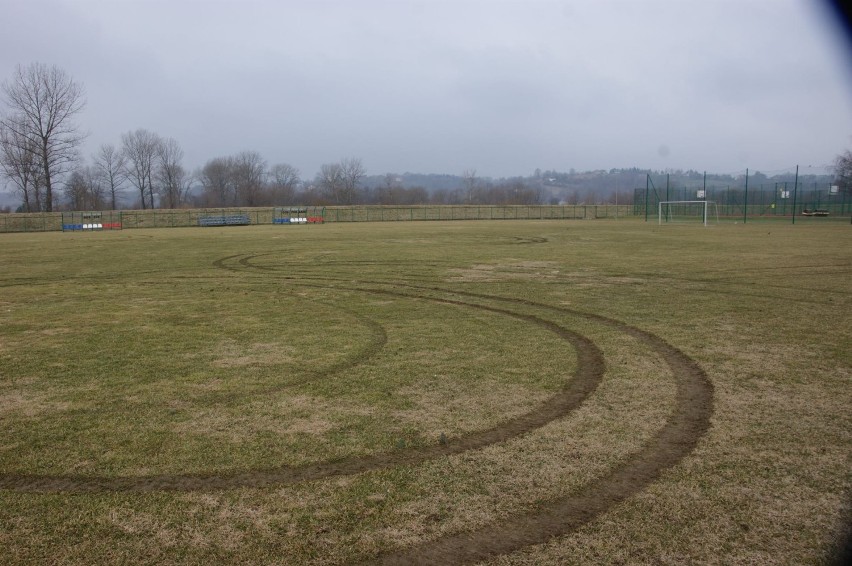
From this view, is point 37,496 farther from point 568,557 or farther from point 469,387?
point 469,387

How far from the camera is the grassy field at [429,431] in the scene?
3.31 metres

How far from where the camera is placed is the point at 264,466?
4.21 meters

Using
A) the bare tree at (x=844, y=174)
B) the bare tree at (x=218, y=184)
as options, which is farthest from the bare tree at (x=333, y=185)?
the bare tree at (x=844, y=174)

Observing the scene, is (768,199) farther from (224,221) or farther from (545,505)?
(545,505)

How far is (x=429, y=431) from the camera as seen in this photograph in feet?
15.8

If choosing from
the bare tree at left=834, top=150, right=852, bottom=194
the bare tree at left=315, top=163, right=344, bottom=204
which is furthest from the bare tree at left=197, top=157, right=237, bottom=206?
the bare tree at left=834, top=150, right=852, bottom=194

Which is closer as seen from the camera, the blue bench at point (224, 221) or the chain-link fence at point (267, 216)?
the chain-link fence at point (267, 216)

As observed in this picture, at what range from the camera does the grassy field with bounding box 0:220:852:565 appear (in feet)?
10.8

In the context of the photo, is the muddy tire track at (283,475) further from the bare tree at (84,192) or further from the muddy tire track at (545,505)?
the bare tree at (84,192)

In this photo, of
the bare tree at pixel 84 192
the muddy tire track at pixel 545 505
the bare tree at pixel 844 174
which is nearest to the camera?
the muddy tire track at pixel 545 505

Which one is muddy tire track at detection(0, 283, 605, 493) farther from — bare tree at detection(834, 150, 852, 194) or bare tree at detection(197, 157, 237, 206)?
bare tree at detection(197, 157, 237, 206)

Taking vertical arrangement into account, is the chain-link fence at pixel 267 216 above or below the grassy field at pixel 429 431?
above

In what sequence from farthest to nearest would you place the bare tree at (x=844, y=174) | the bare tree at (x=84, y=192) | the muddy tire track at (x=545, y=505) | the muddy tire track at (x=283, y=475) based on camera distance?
the bare tree at (x=84, y=192)
the bare tree at (x=844, y=174)
the muddy tire track at (x=283, y=475)
the muddy tire track at (x=545, y=505)

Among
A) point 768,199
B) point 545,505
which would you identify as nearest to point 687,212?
point 768,199
